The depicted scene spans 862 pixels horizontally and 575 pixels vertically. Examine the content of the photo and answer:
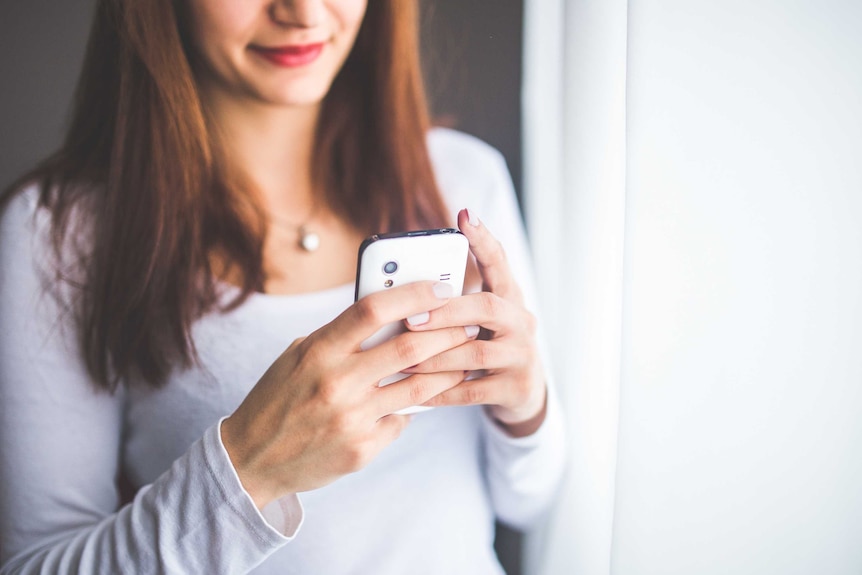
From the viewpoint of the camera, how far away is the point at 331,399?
1.50ft

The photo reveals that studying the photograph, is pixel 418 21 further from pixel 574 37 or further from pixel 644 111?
pixel 644 111

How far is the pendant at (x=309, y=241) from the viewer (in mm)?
682

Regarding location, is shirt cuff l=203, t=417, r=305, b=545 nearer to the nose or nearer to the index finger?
the index finger

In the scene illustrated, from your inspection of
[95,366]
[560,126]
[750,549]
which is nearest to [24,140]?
[95,366]

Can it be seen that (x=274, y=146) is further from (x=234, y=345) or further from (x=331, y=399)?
(x=331, y=399)

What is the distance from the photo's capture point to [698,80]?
0.53 metres

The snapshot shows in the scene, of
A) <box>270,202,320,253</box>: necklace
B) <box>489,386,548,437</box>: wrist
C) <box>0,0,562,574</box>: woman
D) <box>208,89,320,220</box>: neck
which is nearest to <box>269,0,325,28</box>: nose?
<box>0,0,562,574</box>: woman

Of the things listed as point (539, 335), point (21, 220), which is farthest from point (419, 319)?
point (21, 220)

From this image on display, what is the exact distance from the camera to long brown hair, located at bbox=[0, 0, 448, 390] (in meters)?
0.59

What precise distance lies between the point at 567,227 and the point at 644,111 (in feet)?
0.55

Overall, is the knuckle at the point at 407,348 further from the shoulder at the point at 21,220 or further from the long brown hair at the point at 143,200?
the shoulder at the point at 21,220

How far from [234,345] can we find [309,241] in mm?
141

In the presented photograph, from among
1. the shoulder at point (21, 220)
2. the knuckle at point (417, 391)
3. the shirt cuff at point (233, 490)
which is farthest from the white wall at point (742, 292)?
the shoulder at point (21, 220)

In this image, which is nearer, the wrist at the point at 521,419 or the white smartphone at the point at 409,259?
the white smartphone at the point at 409,259
